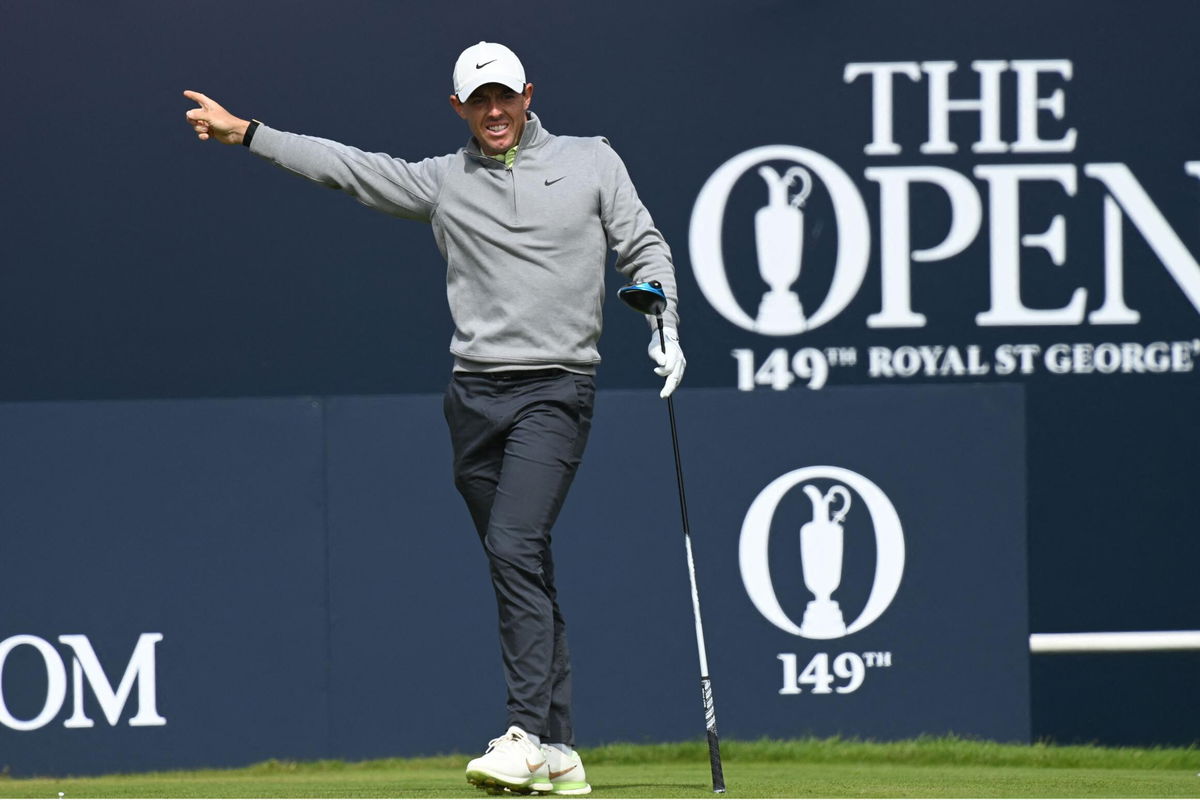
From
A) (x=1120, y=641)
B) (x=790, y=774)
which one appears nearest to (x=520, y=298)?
(x=790, y=774)

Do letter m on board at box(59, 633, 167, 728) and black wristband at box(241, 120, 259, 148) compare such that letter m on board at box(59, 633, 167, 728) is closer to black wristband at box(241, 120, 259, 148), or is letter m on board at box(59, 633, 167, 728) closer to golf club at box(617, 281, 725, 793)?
black wristband at box(241, 120, 259, 148)

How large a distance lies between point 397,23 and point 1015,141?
1788mm

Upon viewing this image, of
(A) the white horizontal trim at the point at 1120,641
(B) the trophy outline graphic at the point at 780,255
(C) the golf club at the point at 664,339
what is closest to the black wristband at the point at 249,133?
(C) the golf club at the point at 664,339

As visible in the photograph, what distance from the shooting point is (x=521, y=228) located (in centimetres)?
349

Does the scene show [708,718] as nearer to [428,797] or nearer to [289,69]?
[428,797]

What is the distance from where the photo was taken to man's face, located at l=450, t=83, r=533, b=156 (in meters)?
3.49

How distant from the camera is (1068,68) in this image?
4910 millimetres

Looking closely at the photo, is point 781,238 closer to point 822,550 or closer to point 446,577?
point 822,550

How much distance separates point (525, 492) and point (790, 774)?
1.36 meters

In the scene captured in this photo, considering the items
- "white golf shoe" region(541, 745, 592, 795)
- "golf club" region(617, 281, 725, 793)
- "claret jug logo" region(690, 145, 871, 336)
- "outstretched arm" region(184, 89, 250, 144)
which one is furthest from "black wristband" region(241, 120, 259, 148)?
"claret jug logo" region(690, 145, 871, 336)

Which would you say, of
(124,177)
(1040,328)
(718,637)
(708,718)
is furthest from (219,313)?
(1040,328)

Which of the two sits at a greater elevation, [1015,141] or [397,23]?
[397,23]

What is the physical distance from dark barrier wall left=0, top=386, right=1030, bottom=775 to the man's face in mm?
1394

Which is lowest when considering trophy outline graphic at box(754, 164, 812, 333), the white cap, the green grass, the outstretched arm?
the green grass
